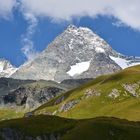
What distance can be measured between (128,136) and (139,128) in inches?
318

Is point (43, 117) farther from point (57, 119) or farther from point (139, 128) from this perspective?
point (139, 128)

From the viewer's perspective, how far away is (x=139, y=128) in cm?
13475

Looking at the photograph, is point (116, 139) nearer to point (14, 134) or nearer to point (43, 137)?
point (43, 137)

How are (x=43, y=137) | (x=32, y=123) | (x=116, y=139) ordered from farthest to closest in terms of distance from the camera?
(x=32, y=123) → (x=43, y=137) → (x=116, y=139)

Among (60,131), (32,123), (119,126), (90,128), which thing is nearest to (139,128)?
(119,126)

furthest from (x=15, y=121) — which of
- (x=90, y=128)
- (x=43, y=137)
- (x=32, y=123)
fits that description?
(x=90, y=128)

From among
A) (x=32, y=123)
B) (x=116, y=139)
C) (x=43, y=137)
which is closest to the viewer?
(x=116, y=139)

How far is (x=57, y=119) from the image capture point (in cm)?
16962

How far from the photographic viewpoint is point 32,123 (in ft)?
532

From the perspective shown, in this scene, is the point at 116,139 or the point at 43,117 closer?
the point at 116,139

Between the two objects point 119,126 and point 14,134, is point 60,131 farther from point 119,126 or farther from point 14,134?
point 119,126

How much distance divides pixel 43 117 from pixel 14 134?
1853 cm

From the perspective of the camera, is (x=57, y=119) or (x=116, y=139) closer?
(x=116, y=139)

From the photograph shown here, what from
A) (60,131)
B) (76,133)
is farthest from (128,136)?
(60,131)
